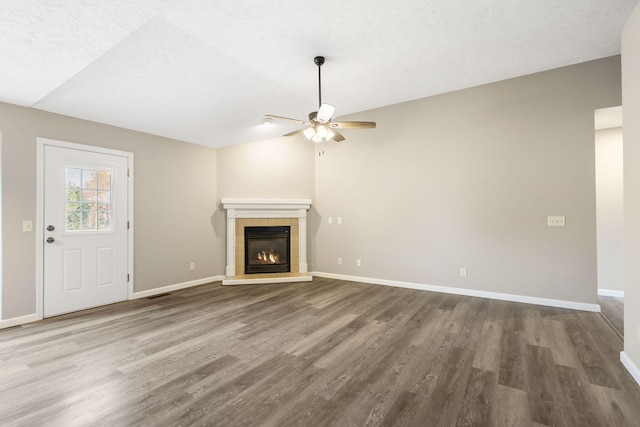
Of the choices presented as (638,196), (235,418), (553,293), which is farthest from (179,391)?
(553,293)

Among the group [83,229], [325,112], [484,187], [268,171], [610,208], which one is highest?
[325,112]

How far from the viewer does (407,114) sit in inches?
188

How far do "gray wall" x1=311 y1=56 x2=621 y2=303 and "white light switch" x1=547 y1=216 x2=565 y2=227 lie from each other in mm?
61

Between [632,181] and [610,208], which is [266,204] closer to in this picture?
[632,181]

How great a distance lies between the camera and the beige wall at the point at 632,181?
209 cm

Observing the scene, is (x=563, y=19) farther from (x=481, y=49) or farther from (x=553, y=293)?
(x=553, y=293)

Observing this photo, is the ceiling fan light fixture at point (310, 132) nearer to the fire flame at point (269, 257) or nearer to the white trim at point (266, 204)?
the white trim at point (266, 204)

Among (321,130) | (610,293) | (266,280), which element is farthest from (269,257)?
(610,293)

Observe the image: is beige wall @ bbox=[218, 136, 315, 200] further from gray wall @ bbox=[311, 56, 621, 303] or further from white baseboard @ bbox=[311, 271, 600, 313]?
white baseboard @ bbox=[311, 271, 600, 313]

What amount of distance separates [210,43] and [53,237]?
3.09 meters

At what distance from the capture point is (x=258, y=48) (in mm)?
2846

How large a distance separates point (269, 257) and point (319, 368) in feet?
11.8

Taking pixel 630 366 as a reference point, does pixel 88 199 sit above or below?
above

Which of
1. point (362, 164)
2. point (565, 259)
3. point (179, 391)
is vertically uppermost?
point (362, 164)
